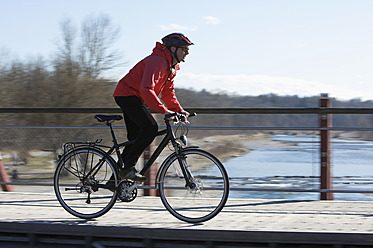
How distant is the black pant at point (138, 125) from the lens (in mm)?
4961

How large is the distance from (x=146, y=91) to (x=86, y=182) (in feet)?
3.77

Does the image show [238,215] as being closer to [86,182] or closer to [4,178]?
[86,182]

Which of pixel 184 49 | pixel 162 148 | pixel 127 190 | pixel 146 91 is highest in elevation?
pixel 184 49

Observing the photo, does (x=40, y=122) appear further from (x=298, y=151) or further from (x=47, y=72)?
(x=298, y=151)

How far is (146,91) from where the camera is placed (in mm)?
4715

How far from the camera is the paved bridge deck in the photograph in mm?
4258

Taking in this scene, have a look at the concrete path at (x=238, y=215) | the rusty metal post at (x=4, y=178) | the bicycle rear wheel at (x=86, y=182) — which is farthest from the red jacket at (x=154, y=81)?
the rusty metal post at (x=4, y=178)

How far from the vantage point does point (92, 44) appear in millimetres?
27422

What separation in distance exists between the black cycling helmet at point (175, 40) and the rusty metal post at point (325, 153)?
2.22m

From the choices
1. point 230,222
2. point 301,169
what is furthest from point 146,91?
point 301,169

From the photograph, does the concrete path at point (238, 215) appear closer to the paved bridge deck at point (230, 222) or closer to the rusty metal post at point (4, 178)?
the paved bridge deck at point (230, 222)

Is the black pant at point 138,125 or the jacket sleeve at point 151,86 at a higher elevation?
the jacket sleeve at point 151,86

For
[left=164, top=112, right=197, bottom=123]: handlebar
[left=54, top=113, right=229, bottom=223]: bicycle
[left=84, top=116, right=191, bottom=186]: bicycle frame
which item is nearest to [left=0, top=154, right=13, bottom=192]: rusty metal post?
[left=54, top=113, right=229, bottom=223]: bicycle

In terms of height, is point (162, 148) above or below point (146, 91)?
below
